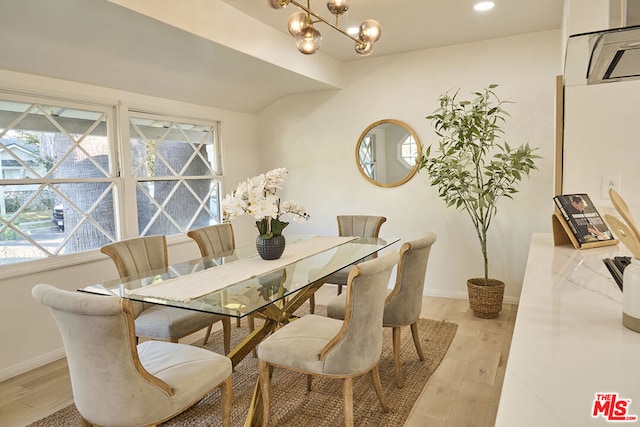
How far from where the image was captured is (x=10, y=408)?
2.42 m

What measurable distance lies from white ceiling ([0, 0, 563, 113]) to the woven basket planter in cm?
226

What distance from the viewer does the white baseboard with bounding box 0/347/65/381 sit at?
278 centimetres

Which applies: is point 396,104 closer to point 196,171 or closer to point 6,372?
point 196,171

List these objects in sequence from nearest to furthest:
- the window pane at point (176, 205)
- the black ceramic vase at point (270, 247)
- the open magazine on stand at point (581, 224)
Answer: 1. the open magazine on stand at point (581, 224)
2. the black ceramic vase at point (270, 247)
3. the window pane at point (176, 205)

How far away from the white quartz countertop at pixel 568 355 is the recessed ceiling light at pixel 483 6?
7.78 feet

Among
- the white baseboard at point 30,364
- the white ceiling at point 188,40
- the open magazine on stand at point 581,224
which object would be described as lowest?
the white baseboard at point 30,364

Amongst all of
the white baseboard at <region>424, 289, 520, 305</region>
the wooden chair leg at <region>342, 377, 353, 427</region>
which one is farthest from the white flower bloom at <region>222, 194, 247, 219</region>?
the white baseboard at <region>424, 289, 520, 305</region>

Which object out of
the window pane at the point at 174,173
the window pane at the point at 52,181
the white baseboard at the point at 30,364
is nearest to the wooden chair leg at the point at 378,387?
the white baseboard at the point at 30,364

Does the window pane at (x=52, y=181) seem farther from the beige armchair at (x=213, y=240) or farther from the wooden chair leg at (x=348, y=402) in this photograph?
the wooden chair leg at (x=348, y=402)

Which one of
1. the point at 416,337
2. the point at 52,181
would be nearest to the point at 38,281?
the point at 52,181

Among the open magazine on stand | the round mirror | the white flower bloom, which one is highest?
the round mirror

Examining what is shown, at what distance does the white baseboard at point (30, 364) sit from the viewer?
2776 millimetres

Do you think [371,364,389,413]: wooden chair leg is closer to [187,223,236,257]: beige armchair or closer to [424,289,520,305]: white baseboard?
[187,223,236,257]: beige armchair

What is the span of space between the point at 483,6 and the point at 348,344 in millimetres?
2732
